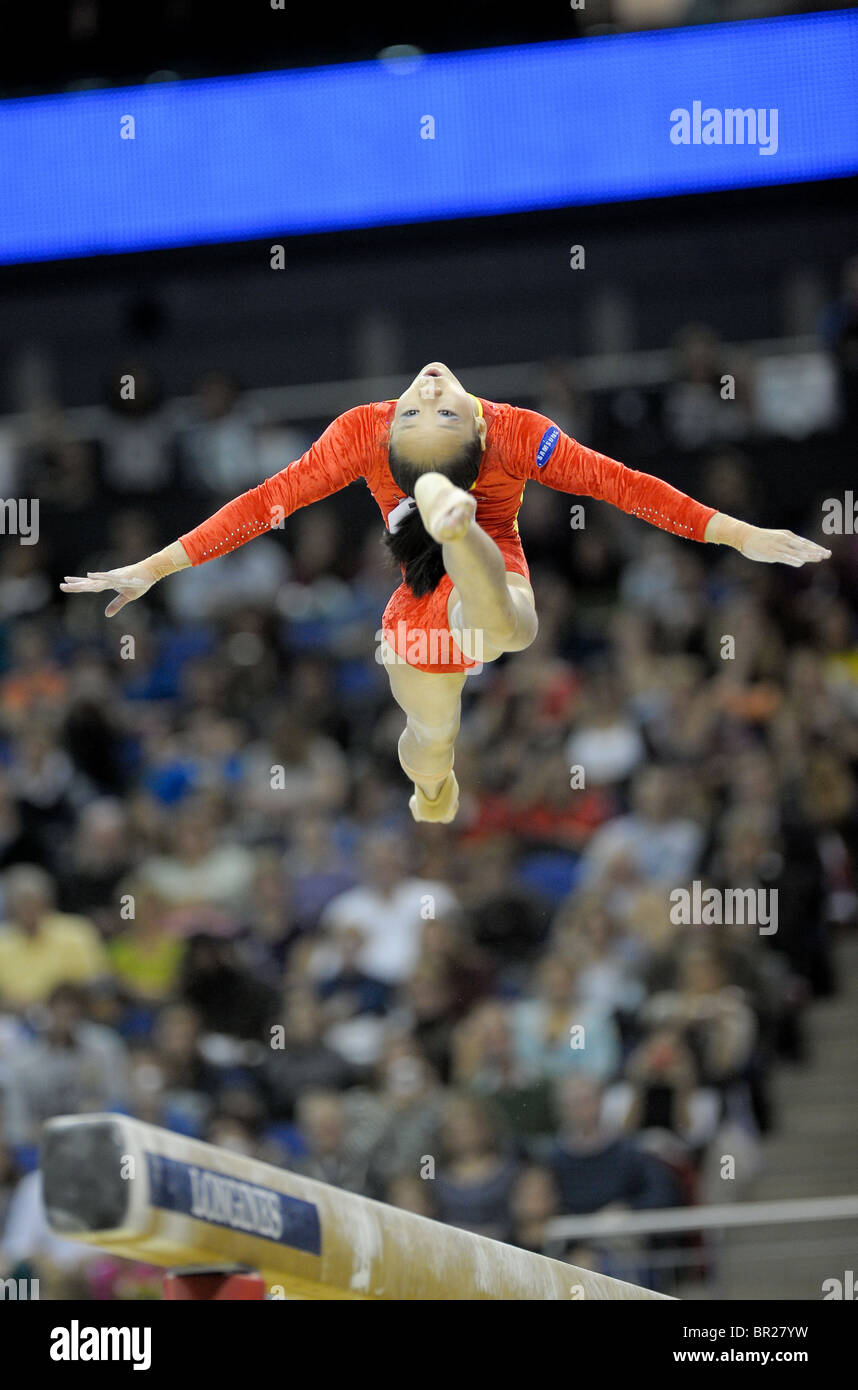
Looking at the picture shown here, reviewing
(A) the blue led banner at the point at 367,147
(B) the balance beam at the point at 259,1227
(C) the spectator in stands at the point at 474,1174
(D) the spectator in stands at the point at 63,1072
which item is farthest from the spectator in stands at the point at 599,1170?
(A) the blue led banner at the point at 367,147

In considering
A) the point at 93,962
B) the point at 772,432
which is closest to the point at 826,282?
the point at 772,432

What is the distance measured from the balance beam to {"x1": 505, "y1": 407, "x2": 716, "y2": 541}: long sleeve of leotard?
162 centimetres

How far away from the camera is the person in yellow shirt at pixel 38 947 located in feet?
23.5

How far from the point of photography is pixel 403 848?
7184 mm

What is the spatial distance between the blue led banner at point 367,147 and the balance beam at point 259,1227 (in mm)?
4889

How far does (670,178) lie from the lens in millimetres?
7551

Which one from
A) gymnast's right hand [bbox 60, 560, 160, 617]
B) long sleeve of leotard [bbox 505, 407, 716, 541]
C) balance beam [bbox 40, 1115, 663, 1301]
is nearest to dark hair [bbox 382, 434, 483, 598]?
long sleeve of leotard [bbox 505, 407, 716, 541]

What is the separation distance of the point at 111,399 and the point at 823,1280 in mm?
5448

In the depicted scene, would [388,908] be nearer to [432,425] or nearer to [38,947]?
[38,947]

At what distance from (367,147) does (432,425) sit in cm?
440

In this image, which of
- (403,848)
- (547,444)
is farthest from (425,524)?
(403,848)

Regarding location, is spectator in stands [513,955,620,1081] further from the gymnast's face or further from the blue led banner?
the blue led banner
